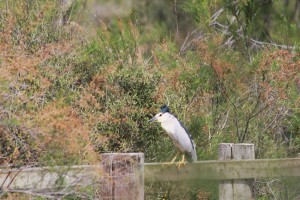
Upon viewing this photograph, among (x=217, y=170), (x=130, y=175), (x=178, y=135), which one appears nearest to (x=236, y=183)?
(x=217, y=170)

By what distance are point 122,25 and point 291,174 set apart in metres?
3.28

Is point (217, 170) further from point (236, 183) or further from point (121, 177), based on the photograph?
point (121, 177)

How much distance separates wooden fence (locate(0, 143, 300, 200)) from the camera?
571cm

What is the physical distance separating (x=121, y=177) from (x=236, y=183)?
60.5 inches

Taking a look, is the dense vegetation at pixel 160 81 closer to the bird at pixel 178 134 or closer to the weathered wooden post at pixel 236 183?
the bird at pixel 178 134

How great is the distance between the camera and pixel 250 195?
725 cm

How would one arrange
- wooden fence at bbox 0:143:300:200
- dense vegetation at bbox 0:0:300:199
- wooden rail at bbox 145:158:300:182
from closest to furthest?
wooden fence at bbox 0:143:300:200, wooden rail at bbox 145:158:300:182, dense vegetation at bbox 0:0:300:199

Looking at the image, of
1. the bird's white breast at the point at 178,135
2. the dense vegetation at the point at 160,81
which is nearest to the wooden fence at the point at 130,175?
the bird's white breast at the point at 178,135

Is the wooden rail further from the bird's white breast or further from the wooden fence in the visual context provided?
the bird's white breast

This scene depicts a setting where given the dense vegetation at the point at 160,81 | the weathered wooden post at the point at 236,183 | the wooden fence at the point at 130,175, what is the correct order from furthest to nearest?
1. the dense vegetation at the point at 160,81
2. the weathered wooden post at the point at 236,183
3. the wooden fence at the point at 130,175

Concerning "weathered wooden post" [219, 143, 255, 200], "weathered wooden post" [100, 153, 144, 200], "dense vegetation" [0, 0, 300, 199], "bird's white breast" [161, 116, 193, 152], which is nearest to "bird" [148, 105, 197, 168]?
"bird's white breast" [161, 116, 193, 152]

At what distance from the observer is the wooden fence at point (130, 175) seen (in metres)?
5.71

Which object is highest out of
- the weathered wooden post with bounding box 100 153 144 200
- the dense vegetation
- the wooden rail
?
the dense vegetation

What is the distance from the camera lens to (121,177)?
601 cm
